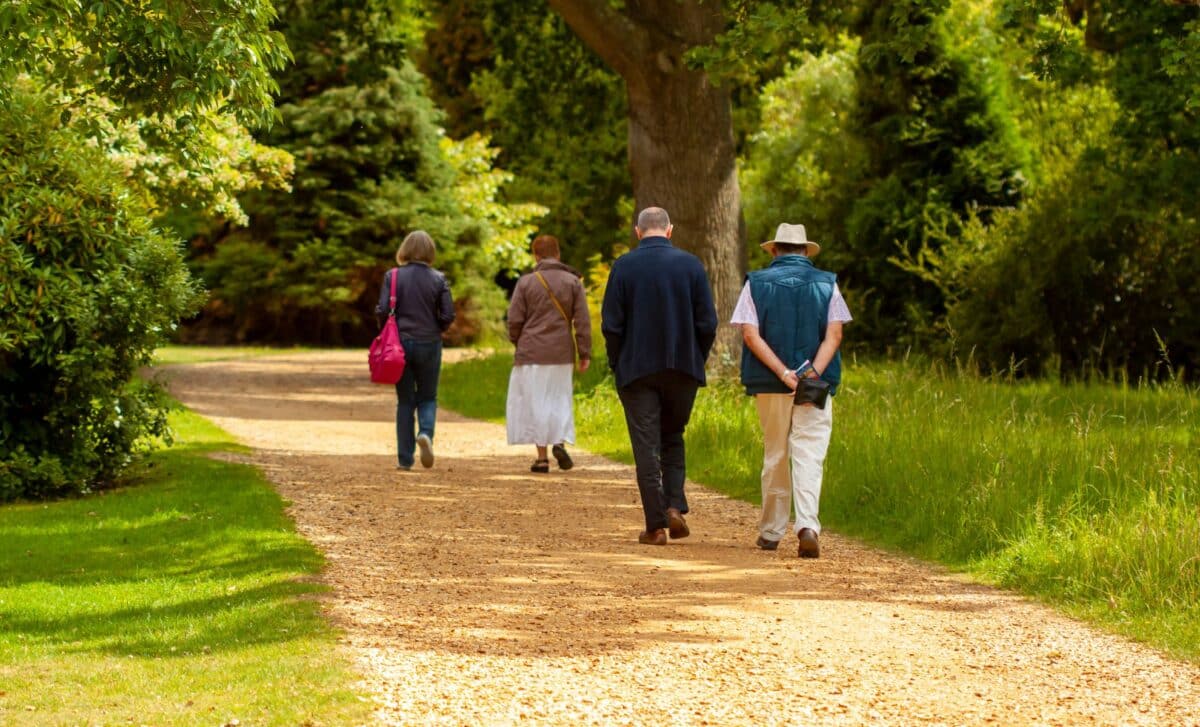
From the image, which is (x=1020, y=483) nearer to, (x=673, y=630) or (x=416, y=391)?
(x=673, y=630)

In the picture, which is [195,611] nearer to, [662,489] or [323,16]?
[662,489]

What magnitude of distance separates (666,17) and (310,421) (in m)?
6.36

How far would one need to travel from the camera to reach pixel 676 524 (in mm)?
9672

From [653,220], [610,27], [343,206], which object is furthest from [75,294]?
[343,206]

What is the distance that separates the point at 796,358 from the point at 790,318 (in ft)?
0.78

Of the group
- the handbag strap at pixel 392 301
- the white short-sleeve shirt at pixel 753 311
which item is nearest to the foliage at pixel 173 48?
the white short-sleeve shirt at pixel 753 311

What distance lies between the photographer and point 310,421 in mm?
18969

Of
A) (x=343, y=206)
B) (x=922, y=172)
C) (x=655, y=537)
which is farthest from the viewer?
(x=343, y=206)

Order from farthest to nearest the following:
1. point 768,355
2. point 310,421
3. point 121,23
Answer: point 310,421
point 768,355
point 121,23

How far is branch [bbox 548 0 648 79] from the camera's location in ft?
57.2

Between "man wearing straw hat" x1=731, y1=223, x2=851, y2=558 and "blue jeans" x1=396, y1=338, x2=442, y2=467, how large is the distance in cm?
462

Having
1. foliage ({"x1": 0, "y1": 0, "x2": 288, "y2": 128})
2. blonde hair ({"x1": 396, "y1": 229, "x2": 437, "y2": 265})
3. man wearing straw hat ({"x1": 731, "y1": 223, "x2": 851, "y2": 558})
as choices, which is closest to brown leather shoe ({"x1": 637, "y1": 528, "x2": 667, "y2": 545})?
man wearing straw hat ({"x1": 731, "y1": 223, "x2": 851, "y2": 558})

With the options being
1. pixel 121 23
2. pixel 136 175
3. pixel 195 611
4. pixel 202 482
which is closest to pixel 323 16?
pixel 136 175

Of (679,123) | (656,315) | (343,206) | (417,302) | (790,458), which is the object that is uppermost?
(343,206)
